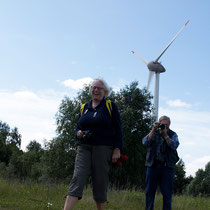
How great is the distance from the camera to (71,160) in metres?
29.0

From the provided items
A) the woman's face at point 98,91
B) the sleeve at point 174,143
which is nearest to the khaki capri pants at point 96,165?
the woman's face at point 98,91

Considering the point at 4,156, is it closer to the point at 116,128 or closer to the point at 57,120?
the point at 57,120

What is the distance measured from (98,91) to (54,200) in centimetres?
304

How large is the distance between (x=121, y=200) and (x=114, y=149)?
329 centimetres

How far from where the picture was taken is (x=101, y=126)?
145 inches

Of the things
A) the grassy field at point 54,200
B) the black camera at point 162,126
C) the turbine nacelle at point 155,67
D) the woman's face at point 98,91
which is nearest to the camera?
the woman's face at point 98,91

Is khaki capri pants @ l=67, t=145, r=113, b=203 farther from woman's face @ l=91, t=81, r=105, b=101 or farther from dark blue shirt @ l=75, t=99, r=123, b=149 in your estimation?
woman's face @ l=91, t=81, r=105, b=101

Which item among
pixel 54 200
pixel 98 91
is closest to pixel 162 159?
pixel 98 91

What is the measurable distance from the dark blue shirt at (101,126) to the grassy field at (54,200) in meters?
1.92

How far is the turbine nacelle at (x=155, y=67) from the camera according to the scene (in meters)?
35.7

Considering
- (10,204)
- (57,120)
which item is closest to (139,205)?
(10,204)

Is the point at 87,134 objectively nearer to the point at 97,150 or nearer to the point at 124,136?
the point at 97,150

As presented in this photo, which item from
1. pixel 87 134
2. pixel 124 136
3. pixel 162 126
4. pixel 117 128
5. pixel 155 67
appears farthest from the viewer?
pixel 155 67

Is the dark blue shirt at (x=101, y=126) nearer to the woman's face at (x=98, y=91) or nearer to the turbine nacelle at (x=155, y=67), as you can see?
the woman's face at (x=98, y=91)
